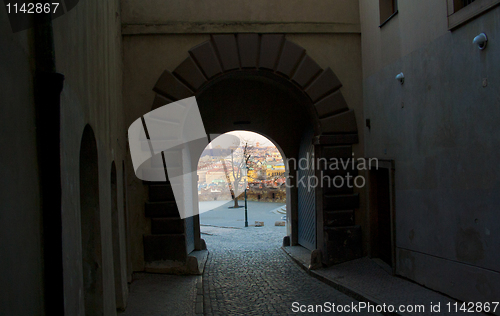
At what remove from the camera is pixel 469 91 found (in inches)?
210

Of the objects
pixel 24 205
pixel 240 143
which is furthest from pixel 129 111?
pixel 240 143

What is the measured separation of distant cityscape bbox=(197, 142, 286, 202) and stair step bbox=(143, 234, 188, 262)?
18506 millimetres

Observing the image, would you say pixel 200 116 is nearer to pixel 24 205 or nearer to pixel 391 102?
pixel 391 102

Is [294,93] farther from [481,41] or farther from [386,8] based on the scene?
[481,41]

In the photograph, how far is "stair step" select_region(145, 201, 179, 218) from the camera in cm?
811

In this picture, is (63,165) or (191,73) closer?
(63,165)

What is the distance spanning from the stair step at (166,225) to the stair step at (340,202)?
2815 mm

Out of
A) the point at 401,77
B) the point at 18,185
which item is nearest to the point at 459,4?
the point at 401,77

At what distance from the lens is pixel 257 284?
7.97 m

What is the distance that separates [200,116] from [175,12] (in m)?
3.81

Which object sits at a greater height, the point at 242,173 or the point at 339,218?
the point at 242,173

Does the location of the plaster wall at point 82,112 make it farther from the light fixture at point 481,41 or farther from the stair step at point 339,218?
the light fixture at point 481,41

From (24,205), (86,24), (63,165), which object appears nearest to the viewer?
(24,205)

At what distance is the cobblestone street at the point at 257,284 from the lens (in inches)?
263
